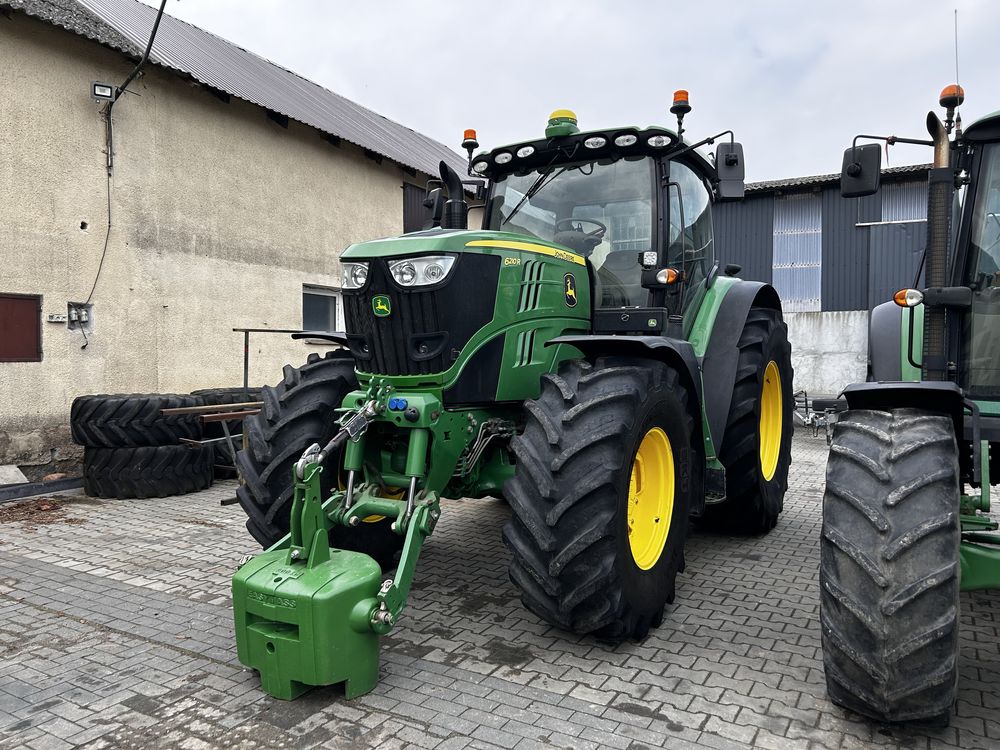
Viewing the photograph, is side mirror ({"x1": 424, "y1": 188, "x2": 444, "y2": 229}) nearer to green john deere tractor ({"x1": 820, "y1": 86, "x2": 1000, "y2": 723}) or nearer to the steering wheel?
the steering wheel

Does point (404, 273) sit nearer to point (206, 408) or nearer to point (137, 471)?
point (206, 408)

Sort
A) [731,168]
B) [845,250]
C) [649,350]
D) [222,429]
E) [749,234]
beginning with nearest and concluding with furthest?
[649,350]
[731,168]
[222,429]
[845,250]
[749,234]

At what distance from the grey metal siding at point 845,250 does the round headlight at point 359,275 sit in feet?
43.6

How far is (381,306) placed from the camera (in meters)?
3.71

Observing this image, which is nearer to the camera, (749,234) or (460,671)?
(460,671)

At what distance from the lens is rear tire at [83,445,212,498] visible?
709cm

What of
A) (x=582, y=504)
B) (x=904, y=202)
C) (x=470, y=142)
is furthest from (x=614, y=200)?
(x=904, y=202)

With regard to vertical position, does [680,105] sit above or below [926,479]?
above

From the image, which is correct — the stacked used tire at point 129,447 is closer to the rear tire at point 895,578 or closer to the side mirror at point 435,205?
the side mirror at point 435,205

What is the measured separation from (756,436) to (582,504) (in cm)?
243

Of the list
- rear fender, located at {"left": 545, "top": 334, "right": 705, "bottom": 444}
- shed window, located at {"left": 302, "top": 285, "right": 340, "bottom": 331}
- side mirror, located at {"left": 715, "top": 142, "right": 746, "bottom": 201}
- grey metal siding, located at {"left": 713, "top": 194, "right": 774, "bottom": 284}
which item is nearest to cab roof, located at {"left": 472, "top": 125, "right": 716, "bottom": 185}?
side mirror, located at {"left": 715, "top": 142, "right": 746, "bottom": 201}

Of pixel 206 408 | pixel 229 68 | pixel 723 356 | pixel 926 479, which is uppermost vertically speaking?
pixel 229 68

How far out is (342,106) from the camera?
14.5 m

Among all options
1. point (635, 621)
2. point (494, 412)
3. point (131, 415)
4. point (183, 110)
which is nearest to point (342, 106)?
point (183, 110)
